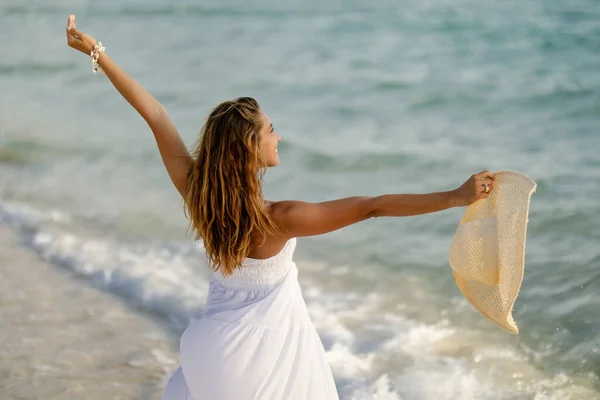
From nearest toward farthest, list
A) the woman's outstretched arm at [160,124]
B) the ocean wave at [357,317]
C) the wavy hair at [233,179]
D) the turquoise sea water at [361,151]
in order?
the wavy hair at [233,179] → the woman's outstretched arm at [160,124] → the ocean wave at [357,317] → the turquoise sea water at [361,151]

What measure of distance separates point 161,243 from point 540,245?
2.89 m

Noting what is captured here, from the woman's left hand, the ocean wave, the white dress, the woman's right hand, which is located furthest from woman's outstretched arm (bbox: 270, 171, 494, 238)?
the ocean wave

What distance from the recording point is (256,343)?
277 cm

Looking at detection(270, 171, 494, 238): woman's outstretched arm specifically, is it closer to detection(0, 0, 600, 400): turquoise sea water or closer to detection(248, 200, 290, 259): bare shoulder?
detection(248, 200, 290, 259): bare shoulder

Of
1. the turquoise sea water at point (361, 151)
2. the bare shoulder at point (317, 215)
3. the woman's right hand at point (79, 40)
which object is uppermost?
the woman's right hand at point (79, 40)

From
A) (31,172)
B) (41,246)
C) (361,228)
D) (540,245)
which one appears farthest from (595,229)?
(31,172)

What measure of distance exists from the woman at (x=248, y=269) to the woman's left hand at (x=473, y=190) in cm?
5

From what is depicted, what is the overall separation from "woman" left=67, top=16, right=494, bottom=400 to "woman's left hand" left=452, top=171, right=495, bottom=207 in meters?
0.05

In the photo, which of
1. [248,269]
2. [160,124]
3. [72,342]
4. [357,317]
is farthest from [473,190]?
[357,317]

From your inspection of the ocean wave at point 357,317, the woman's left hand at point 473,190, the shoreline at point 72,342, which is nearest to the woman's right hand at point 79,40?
the woman's left hand at point 473,190

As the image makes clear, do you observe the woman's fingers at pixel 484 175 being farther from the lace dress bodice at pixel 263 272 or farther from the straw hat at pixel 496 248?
the lace dress bodice at pixel 263 272

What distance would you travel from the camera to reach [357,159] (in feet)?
29.6

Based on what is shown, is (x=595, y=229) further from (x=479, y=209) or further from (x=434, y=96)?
(x=479, y=209)

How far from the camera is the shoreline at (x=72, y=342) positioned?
438 centimetres
